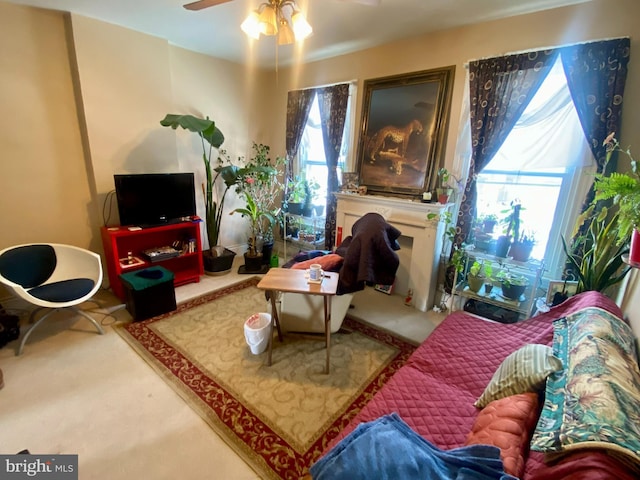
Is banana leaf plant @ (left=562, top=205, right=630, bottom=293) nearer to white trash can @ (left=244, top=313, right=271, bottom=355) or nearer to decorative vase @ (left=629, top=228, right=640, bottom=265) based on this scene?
decorative vase @ (left=629, top=228, right=640, bottom=265)

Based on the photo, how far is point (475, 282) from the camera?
271 cm

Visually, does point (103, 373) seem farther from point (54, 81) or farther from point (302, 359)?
point (54, 81)

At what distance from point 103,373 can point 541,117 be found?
381 centimetres

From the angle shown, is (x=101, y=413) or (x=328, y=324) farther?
(x=328, y=324)

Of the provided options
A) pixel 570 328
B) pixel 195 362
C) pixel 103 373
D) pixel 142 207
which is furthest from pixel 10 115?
pixel 570 328

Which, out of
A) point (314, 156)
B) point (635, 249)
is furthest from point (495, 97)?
point (314, 156)

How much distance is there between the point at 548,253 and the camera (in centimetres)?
246

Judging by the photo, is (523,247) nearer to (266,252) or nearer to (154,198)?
(266,252)

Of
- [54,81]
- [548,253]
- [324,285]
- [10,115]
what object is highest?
[54,81]

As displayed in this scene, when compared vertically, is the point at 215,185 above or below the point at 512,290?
above

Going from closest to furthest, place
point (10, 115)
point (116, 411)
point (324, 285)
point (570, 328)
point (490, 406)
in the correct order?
point (490, 406) < point (570, 328) < point (116, 411) < point (324, 285) < point (10, 115)

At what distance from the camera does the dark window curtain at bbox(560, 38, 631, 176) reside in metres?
1.98

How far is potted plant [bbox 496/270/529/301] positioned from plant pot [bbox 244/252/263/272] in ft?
8.86

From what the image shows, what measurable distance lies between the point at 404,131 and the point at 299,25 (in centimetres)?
170
